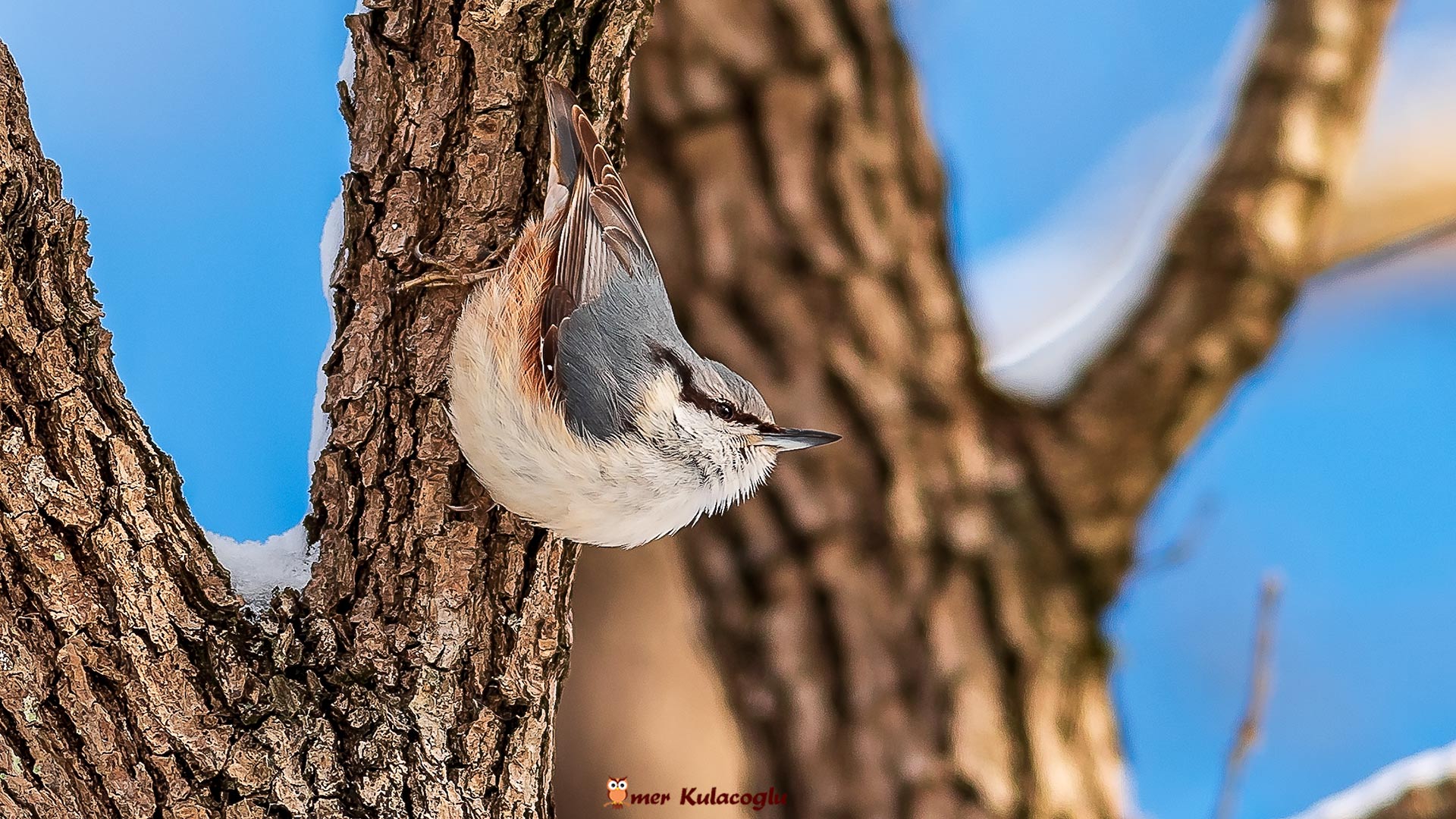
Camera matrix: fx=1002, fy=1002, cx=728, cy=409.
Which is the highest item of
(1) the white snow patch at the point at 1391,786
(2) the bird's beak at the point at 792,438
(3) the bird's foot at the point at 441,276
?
(3) the bird's foot at the point at 441,276

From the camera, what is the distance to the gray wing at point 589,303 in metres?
1.21

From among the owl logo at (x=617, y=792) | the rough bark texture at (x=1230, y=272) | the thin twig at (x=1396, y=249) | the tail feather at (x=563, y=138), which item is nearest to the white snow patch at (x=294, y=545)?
the tail feather at (x=563, y=138)

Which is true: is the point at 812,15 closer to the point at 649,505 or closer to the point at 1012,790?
the point at 649,505

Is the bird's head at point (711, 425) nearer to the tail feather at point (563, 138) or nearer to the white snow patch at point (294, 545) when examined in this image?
the tail feather at point (563, 138)

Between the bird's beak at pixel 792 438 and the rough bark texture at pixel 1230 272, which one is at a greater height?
the rough bark texture at pixel 1230 272

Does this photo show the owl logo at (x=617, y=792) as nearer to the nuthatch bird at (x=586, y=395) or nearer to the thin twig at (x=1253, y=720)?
the nuthatch bird at (x=586, y=395)

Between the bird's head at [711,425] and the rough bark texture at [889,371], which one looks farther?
the rough bark texture at [889,371]

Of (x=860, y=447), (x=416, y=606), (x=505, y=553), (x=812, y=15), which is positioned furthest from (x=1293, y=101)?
(x=416, y=606)

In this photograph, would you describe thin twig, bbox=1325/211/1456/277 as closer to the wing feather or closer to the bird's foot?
the wing feather

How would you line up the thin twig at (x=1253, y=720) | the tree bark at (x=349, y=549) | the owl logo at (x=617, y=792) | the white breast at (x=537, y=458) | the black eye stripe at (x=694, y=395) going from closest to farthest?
1. the tree bark at (x=349, y=549)
2. the white breast at (x=537, y=458)
3. the black eye stripe at (x=694, y=395)
4. the thin twig at (x=1253, y=720)
5. the owl logo at (x=617, y=792)

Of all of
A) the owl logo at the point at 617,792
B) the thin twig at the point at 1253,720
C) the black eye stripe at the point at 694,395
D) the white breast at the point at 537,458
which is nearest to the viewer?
the white breast at the point at 537,458

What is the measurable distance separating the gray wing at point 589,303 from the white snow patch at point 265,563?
15.1 inches

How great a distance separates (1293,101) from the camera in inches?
70.4

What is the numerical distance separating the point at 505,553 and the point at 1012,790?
1134mm
